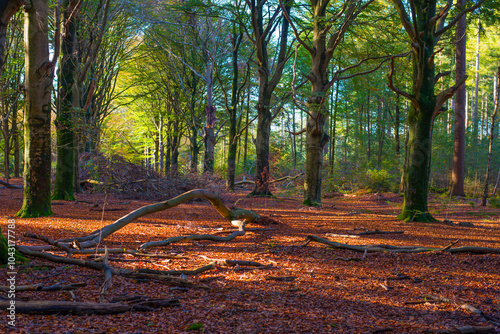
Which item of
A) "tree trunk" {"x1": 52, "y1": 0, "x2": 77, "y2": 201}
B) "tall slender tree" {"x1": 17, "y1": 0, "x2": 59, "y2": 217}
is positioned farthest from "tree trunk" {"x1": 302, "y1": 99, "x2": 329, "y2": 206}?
"tall slender tree" {"x1": 17, "y1": 0, "x2": 59, "y2": 217}

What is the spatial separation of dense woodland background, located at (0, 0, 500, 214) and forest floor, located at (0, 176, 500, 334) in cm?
429

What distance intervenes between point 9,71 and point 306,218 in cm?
1425

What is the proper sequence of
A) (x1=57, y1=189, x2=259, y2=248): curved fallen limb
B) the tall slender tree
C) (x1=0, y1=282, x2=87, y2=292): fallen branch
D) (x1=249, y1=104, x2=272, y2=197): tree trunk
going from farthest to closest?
1. (x1=249, y1=104, x2=272, y2=197): tree trunk
2. the tall slender tree
3. (x1=57, y1=189, x2=259, y2=248): curved fallen limb
4. (x1=0, y1=282, x2=87, y2=292): fallen branch

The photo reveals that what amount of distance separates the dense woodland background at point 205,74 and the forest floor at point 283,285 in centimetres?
429

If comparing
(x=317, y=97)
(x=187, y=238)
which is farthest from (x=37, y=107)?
(x=317, y=97)

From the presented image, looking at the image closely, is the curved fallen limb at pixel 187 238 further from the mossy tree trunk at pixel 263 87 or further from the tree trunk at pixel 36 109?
the mossy tree trunk at pixel 263 87

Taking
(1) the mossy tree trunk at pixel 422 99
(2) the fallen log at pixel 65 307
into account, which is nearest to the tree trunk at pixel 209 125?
(1) the mossy tree trunk at pixel 422 99

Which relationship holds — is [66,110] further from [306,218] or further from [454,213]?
[454,213]

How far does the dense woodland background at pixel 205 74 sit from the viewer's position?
10492 millimetres

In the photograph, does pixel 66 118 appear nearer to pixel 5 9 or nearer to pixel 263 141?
pixel 5 9

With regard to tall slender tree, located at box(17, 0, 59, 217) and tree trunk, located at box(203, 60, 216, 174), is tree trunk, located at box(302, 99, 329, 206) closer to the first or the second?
tree trunk, located at box(203, 60, 216, 174)

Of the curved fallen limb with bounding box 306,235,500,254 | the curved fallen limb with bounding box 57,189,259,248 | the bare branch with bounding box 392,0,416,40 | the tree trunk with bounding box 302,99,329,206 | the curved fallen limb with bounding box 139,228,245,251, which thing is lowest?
the curved fallen limb with bounding box 306,235,500,254

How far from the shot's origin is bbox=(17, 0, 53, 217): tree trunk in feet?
22.9

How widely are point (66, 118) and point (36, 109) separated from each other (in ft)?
10.9
